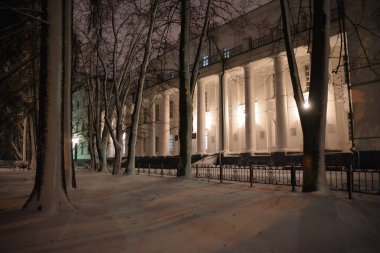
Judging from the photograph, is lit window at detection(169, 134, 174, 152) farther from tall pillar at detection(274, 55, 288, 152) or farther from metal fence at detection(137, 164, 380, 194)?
metal fence at detection(137, 164, 380, 194)

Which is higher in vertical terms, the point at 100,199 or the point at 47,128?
the point at 47,128

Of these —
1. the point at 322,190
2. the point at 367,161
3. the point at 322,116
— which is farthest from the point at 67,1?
the point at 367,161

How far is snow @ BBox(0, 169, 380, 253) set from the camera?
4492 mm

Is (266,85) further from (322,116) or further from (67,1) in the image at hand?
(67,1)

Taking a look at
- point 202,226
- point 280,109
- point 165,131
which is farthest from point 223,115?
point 202,226

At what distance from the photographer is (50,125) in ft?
21.3

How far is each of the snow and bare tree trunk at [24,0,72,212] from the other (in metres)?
0.41

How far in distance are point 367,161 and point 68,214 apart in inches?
750

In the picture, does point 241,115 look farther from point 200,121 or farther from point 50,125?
point 50,125

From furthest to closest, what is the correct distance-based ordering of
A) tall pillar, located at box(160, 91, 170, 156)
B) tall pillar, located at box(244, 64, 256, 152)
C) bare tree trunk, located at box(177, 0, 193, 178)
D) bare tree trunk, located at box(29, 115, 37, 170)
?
tall pillar, located at box(160, 91, 170, 156) → tall pillar, located at box(244, 64, 256, 152) → bare tree trunk, located at box(29, 115, 37, 170) → bare tree trunk, located at box(177, 0, 193, 178)

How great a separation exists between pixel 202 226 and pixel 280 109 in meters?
21.8

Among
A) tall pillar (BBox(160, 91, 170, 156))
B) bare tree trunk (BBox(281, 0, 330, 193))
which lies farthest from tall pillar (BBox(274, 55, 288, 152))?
tall pillar (BBox(160, 91, 170, 156))

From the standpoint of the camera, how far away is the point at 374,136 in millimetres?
19688

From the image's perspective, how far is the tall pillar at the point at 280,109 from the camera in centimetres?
2495
